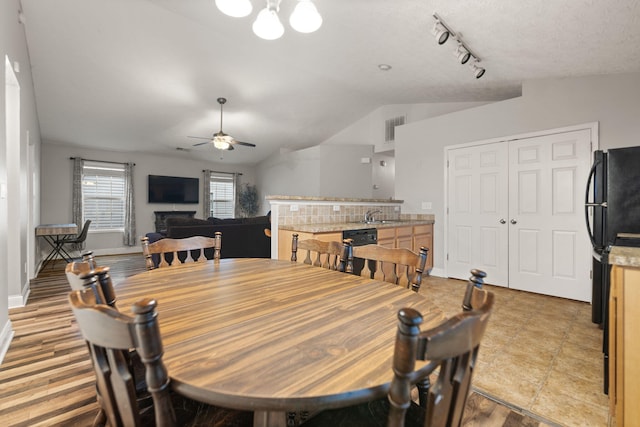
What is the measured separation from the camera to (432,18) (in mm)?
2611

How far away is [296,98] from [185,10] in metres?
2.55

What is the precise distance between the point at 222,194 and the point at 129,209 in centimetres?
245

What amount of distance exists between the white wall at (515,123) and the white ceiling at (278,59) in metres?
0.22

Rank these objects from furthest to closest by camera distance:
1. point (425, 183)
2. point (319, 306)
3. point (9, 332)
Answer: point (425, 183) → point (9, 332) → point (319, 306)

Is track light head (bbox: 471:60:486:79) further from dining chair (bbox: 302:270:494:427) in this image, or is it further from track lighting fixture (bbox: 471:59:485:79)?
dining chair (bbox: 302:270:494:427)

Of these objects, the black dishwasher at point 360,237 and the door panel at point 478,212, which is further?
the door panel at point 478,212

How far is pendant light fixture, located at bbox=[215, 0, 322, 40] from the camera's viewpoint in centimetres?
190

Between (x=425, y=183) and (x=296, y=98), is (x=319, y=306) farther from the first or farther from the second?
(x=296, y=98)

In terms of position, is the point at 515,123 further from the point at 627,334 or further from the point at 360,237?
the point at 627,334

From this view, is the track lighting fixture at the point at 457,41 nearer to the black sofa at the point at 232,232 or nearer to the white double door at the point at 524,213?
the white double door at the point at 524,213

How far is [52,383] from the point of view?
175 cm

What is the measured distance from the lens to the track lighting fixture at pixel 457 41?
2.64 metres

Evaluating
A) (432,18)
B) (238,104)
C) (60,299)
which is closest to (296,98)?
(238,104)

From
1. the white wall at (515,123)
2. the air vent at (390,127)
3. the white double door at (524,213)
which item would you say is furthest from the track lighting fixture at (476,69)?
the air vent at (390,127)
